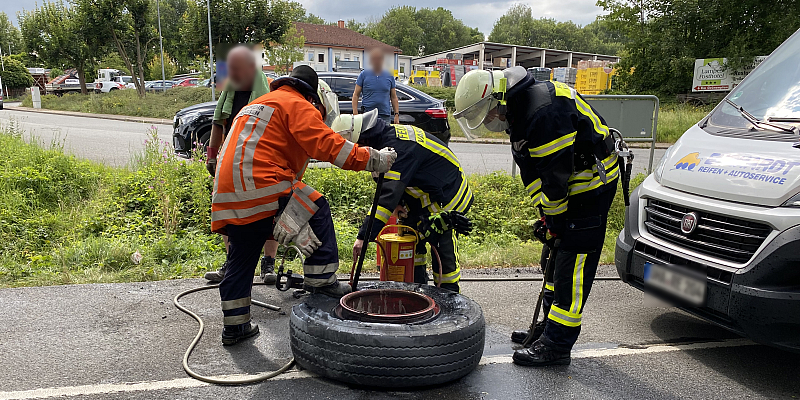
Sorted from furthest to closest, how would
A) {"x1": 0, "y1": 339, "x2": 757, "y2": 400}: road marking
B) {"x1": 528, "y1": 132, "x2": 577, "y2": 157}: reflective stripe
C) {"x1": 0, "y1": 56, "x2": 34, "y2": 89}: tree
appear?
{"x1": 0, "y1": 56, "x2": 34, "y2": 89}: tree
{"x1": 528, "y1": 132, "x2": 577, "y2": 157}: reflective stripe
{"x1": 0, "y1": 339, "x2": 757, "y2": 400}: road marking

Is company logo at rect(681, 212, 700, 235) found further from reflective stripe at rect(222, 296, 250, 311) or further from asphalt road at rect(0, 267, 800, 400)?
reflective stripe at rect(222, 296, 250, 311)

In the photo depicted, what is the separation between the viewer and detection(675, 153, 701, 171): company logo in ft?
11.6

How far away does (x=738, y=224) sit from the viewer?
3070 millimetres

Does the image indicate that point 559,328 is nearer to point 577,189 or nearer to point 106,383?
point 577,189

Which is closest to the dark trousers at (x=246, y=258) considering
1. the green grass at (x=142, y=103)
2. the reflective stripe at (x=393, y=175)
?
the reflective stripe at (x=393, y=175)

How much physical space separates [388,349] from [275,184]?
4.15 ft

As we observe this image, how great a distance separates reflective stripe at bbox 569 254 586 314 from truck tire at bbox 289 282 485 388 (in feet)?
2.20

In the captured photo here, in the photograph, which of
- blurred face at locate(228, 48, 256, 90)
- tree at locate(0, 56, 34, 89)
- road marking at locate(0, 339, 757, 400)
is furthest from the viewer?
tree at locate(0, 56, 34, 89)

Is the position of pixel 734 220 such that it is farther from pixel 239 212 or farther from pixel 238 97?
pixel 238 97

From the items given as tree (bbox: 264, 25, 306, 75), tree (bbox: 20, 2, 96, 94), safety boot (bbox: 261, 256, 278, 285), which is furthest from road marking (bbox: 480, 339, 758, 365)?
tree (bbox: 20, 2, 96, 94)

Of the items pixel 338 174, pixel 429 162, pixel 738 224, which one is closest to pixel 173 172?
pixel 338 174

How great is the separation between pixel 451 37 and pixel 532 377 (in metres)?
98.4

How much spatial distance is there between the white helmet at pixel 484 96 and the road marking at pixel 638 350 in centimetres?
147

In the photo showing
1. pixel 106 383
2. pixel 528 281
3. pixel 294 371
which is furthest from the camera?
pixel 528 281
